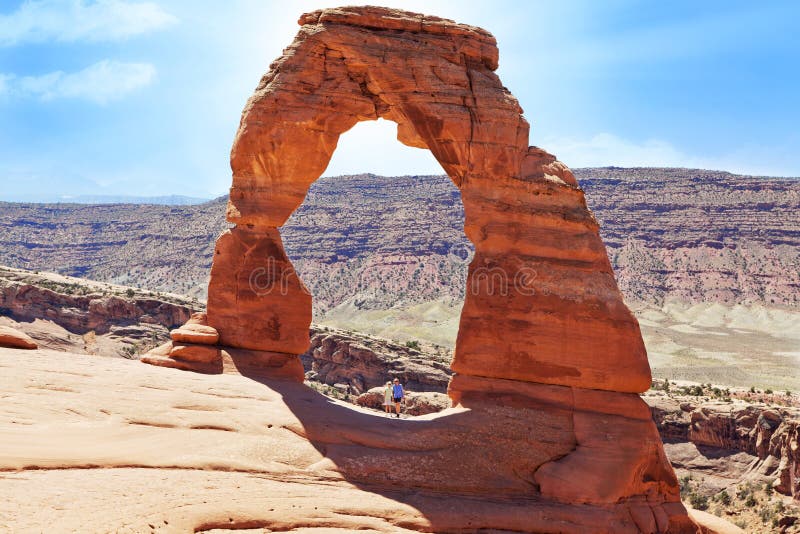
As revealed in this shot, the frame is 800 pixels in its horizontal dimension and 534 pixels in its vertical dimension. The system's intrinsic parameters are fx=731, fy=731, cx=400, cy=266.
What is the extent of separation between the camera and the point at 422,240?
11181cm

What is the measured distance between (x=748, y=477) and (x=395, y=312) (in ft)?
194

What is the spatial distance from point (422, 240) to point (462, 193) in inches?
3635

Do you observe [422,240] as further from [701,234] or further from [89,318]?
[89,318]

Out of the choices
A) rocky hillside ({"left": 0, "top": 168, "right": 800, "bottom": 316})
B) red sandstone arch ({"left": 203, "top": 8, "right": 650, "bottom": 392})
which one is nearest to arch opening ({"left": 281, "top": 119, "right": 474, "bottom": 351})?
rocky hillside ({"left": 0, "top": 168, "right": 800, "bottom": 316})

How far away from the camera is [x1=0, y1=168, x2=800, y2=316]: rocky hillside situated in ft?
330

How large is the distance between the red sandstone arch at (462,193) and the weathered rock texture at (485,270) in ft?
0.12

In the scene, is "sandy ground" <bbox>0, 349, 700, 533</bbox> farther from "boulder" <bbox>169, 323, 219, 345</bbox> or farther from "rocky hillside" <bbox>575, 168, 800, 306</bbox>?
"rocky hillside" <bbox>575, 168, 800, 306</bbox>

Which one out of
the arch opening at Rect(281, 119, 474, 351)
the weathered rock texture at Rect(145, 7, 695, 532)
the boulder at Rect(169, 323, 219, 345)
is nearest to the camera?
the weathered rock texture at Rect(145, 7, 695, 532)

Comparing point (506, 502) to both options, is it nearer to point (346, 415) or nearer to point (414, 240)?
point (346, 415)

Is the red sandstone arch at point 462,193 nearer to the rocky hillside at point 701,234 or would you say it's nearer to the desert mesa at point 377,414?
the desert mesa at point 377,414

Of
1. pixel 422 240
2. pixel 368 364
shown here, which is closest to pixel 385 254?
pixel 422 240

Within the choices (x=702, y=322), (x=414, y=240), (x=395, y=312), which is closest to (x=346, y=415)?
(x=395, y=312)

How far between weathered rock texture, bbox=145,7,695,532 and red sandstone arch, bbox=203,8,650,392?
0.12ft

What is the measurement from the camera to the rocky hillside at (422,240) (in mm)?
100625
